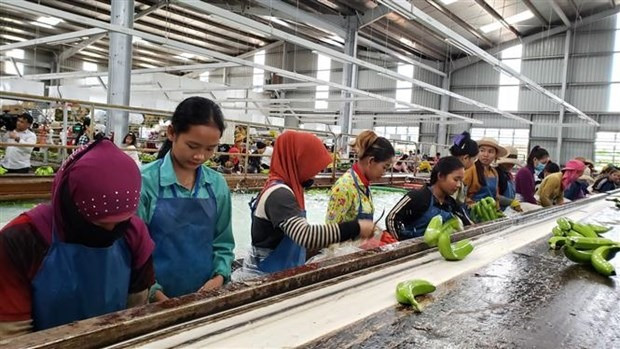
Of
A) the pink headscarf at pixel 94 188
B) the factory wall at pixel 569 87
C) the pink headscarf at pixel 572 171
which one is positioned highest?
the factory wall at pixel 569 87

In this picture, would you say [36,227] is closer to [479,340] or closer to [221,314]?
[221,314]

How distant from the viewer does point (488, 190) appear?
3.43 m

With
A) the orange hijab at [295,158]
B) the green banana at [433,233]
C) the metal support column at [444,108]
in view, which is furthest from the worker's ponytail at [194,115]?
the metal support column at [444,108]

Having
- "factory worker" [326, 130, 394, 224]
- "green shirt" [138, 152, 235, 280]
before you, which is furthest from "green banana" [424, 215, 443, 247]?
"green shirt" [138, 152, 235, 280]

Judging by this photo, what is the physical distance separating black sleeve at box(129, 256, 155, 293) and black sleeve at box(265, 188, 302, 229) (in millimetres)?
493

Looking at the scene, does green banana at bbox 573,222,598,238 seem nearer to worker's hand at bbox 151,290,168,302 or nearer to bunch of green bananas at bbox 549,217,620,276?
Answer: bunch of green bananas at bbox 549,217,620,276

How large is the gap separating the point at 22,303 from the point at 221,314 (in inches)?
16.9

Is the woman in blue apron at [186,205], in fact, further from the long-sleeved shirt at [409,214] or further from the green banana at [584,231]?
the green banana at [584,231]

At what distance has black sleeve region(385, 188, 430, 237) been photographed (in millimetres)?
2260

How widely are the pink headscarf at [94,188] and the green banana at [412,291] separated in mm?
715

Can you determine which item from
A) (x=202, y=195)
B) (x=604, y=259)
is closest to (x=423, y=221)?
(x=604, y=259)

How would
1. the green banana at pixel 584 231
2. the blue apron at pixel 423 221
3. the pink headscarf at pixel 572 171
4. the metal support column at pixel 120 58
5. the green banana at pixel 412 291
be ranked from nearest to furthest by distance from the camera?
the green banana at pixel 412 291 < the green banana at pixel 584 231 < the blue apron at pixel 423 221 < the pink headscarf at pixel 572 171 < the metal support column at pixel 120 58

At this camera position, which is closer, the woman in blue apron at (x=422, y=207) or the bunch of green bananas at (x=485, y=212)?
the woman in blue apron at (x=422, y=207)

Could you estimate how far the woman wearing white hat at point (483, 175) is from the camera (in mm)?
3365
